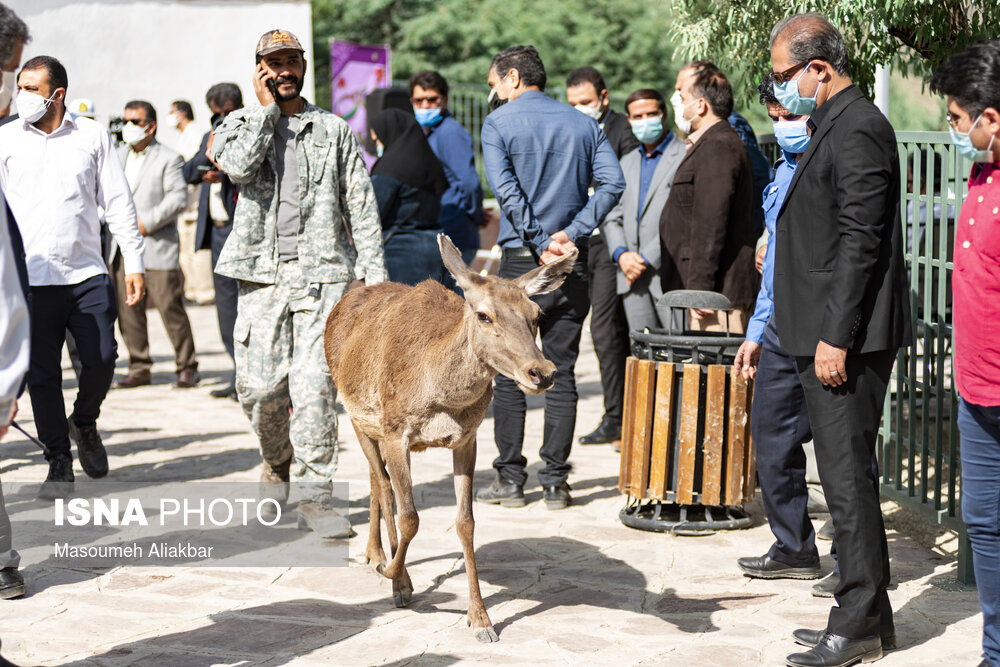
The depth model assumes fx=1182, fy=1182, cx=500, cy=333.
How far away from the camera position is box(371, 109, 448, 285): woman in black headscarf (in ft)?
29.9

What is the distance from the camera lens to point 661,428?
22.8ft

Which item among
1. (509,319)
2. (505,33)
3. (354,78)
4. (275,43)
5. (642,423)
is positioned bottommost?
(642,423)

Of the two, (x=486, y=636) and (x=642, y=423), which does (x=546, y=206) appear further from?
(x=486, y=636)

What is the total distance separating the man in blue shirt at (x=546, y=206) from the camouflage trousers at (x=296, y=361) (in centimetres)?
122

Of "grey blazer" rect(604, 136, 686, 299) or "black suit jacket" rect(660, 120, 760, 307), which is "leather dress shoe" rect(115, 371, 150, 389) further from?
"black suit jacket" rect(660, 120, 760, 307)

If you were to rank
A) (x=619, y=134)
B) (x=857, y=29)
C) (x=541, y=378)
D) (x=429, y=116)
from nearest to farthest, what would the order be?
1. (x=541, y=378)
2. (x=857, y=29)
3. (x=619, y=134)
4. (x=429, y=116)

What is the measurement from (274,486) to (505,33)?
93.2 ft

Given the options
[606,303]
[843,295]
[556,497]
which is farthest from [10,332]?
[606,303]

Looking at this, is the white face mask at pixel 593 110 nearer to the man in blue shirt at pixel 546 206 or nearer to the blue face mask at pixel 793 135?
the man in blue shirt at pixel 546 206

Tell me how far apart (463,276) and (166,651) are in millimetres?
2077

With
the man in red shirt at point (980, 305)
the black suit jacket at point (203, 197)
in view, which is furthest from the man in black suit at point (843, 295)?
the black suit jacket at point (203, 197)

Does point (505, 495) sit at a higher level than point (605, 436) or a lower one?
lower

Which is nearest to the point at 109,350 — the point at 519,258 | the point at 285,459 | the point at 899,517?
the point at 285,459

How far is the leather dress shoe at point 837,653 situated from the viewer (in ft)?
16.0
